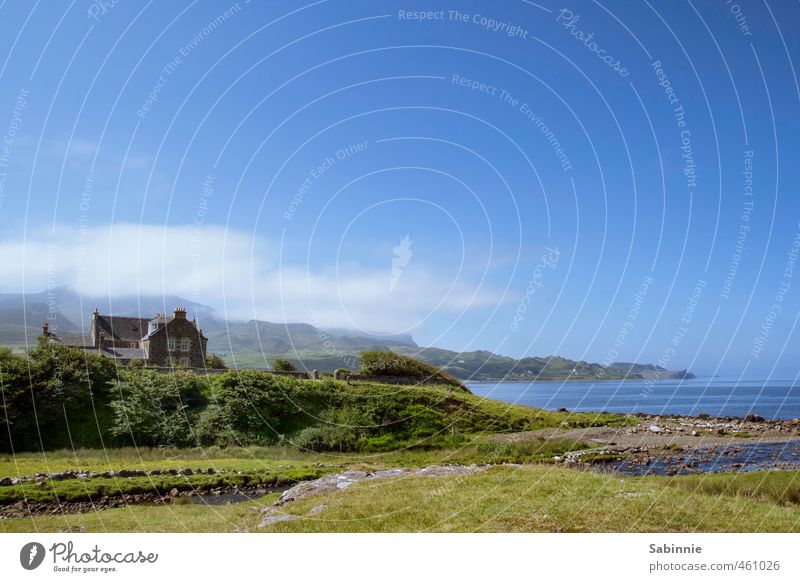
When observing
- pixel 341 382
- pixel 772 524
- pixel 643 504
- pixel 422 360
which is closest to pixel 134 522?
pixel 643 504

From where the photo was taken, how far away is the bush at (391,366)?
41.7m

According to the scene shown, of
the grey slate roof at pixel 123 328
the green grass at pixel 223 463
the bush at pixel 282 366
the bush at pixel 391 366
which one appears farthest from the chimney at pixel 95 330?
the bush at pixel 391 366

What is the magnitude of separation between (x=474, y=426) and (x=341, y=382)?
8.85m

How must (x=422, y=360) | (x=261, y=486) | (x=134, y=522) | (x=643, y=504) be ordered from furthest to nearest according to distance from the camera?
(x=422, y=360)
(x=261, y=486)
(x=134, y=522)
(x=643, y=504)

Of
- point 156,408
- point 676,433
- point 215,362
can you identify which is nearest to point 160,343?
point 215,362

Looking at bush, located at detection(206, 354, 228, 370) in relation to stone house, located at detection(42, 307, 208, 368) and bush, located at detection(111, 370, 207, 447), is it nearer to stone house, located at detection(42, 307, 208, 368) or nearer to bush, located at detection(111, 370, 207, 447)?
stone house, located at detection(42, 307, 208, 368)

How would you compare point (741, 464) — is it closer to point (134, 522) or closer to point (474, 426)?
point (474, 426)

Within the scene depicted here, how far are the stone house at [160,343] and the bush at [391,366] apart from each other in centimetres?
1150

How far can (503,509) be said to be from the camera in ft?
43.5

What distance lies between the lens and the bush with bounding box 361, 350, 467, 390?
4172 centimetres

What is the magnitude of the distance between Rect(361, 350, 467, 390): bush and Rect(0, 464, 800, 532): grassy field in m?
22.8

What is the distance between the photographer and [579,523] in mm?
12102

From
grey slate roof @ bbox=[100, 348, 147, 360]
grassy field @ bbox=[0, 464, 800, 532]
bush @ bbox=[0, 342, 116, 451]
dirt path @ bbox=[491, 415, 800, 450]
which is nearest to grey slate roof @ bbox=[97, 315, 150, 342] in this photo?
grey slate roof @ bbox=[100, 348, 147, 360]

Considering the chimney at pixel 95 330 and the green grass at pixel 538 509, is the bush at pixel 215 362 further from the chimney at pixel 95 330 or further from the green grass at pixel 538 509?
the green grass at pixel 538 509
